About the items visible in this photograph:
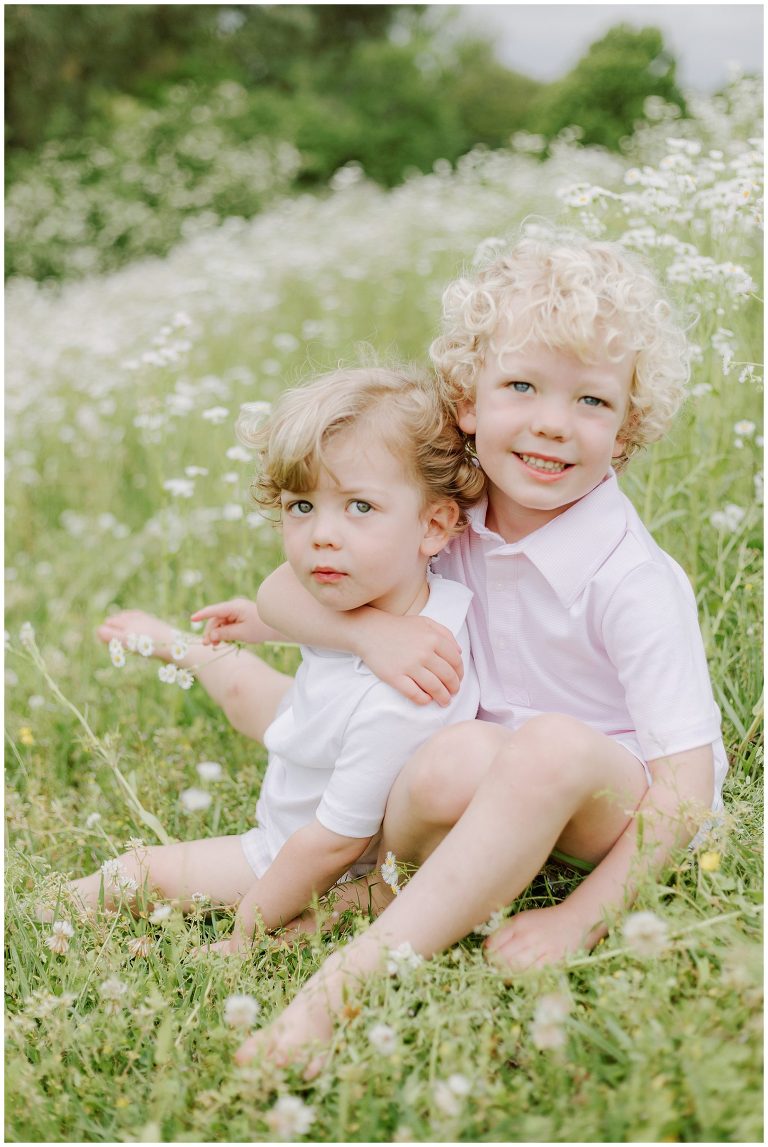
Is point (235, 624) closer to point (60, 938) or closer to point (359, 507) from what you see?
point (359, 507)

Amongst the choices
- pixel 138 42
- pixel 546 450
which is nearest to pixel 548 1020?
pixel 546 450

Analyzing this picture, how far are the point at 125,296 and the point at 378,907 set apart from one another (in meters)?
5.17

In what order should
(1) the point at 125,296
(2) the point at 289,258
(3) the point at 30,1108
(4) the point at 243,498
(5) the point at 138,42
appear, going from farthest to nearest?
(5) the point at 138,42, (1) the point at 125,296, (2) the point at 289,258, (4) the point at 243,498, (3) the point at 30,1108

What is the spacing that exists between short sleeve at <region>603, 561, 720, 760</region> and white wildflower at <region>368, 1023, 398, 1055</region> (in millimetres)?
533

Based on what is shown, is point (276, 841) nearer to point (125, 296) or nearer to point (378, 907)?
point (378, 907)

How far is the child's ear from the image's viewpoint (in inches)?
65.2

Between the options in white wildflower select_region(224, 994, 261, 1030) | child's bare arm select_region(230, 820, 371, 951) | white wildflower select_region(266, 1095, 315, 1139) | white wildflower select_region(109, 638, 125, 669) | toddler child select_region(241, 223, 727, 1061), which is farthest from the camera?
white wildflower select_region(109, 638, 125, 669)

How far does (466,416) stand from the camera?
1.67 meters

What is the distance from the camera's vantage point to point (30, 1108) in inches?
49.9

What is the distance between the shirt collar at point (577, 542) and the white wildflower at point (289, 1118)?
78cm

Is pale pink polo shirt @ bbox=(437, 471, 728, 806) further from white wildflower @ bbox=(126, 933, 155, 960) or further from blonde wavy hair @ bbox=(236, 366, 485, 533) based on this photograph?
white wildflower @ bbox=(126, 933, 155, 960)

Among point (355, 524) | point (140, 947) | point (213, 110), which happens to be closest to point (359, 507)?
point (355, 524)

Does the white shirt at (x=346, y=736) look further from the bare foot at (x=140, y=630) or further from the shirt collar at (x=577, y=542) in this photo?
the bare foot at (x=140, y=630)

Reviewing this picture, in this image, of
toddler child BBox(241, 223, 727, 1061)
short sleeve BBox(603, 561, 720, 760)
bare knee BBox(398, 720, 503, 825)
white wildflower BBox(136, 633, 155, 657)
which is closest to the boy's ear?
toddler child BBox(241, 223, 727, 1061)
